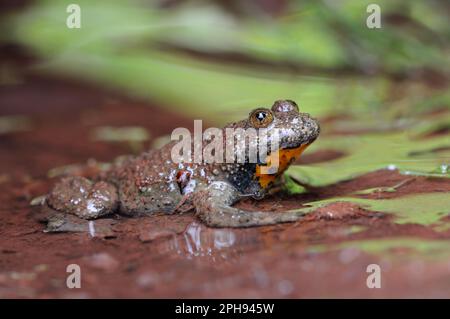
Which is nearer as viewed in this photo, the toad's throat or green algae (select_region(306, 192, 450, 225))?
green algae (select_region(306, 192, 450, 225))

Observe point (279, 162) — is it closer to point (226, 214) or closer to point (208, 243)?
point (226, 214)

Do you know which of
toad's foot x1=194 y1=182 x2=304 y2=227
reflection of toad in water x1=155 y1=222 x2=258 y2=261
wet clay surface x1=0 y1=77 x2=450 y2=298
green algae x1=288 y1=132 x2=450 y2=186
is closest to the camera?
wet clay surface x1=0 y1=77 x2=450 y2=298

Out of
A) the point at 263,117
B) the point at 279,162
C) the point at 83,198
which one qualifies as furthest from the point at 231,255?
the point at 83,198

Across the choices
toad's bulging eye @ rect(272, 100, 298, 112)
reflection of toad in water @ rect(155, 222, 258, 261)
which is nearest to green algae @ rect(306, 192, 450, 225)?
reflection of toad in water @ rect(155, 222, 258, 261)

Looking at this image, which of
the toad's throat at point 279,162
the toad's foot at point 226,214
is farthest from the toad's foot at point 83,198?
the toad's throat at point 279,162

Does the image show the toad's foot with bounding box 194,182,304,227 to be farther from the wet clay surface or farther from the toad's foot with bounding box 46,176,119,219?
the toad's foot with bounding box 46,176,119,219
